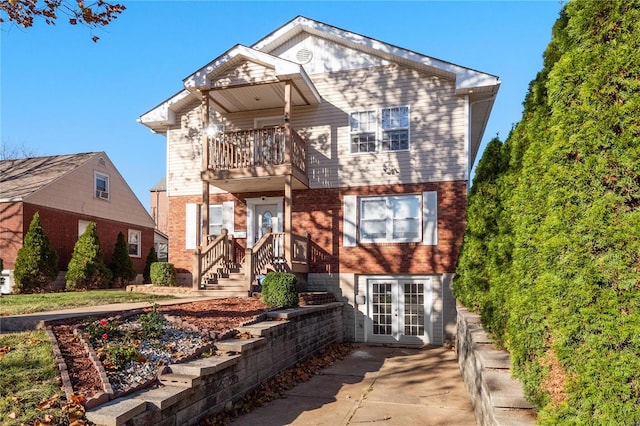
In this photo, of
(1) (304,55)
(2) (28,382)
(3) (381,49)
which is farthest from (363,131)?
(2) (28,382)

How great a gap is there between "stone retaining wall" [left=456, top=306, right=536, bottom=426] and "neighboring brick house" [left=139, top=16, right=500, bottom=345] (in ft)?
18.8

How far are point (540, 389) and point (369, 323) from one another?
9.25 m

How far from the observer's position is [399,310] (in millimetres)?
12391

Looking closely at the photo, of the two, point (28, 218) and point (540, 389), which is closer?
point (540, 389)

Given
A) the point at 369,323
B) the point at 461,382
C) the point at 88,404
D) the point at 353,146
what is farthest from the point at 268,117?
the point at 88,404

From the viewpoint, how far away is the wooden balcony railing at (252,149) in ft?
40.8

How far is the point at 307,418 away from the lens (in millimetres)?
5703

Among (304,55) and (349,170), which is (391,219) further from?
(304,55)

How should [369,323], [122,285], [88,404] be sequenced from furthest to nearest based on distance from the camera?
[122,285], [369,323], [88,404]

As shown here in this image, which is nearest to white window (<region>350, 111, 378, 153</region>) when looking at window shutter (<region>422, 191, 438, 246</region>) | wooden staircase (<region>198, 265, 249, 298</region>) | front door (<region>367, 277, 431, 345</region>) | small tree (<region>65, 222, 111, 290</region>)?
window shutter (<region>422, 191, 438, 246</region>)

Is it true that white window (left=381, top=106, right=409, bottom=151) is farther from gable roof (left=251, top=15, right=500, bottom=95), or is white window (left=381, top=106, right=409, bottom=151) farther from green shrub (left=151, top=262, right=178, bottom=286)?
green shrub (left=151, top=262, right=178, bottom=286)

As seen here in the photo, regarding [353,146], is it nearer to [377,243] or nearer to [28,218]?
[377,243]

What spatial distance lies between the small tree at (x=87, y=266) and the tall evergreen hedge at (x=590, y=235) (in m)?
18.2

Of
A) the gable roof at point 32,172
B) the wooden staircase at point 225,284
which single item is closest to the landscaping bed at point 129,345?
the wooden staircase at point 225,284
